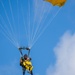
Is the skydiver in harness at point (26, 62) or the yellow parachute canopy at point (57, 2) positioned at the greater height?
the yellow parachute canopy at point (57, 2)

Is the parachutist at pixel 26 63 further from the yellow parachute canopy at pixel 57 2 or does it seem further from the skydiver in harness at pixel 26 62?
the yellow parachute canopy at pixel 57 2

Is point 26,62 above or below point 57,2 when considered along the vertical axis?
below

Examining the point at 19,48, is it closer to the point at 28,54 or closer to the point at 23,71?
the point at 28,54

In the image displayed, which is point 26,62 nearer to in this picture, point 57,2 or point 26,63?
point 26,63

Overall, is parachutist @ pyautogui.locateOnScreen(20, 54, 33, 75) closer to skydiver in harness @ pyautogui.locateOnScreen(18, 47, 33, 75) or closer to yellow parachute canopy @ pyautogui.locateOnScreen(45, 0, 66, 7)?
skydiver in harness @ pyautogui.locateOnScreen(18, 47, 33, 75)

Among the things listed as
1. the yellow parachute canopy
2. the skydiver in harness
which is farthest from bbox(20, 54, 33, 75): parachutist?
the yellow parachute canopy

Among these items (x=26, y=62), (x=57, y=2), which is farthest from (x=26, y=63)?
(x=57, y=2)

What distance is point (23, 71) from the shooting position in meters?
13.0

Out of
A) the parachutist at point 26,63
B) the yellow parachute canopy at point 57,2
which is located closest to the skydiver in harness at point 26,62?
the parachutist at point 26,63

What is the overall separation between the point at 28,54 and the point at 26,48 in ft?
1.40

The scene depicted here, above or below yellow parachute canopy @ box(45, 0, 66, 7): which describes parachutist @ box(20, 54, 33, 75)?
below

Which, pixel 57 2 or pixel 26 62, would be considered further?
pixel 57 2

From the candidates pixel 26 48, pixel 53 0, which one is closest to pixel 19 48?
pixel 26 48

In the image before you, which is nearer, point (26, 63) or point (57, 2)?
point (26, 63)
